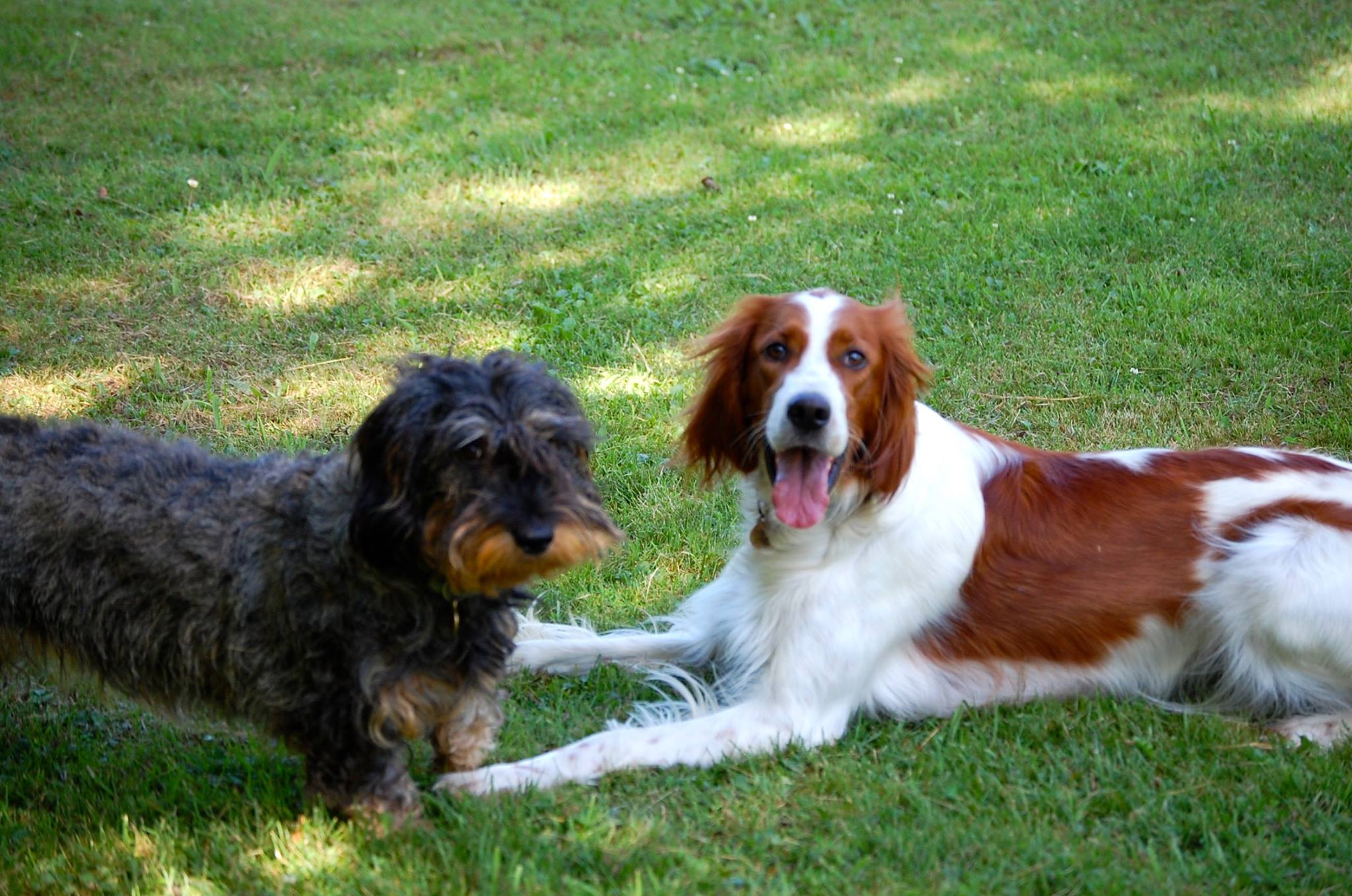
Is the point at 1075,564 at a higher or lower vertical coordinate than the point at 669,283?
lower

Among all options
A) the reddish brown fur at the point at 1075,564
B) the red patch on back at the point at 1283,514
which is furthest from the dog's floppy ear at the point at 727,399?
the red patch on back at the point at 1283,514

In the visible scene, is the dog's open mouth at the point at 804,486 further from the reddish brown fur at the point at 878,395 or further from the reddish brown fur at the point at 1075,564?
the reddish brown fur at the point at 1075,564

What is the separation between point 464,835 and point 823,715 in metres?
1.19

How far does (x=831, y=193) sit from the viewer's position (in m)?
8.27

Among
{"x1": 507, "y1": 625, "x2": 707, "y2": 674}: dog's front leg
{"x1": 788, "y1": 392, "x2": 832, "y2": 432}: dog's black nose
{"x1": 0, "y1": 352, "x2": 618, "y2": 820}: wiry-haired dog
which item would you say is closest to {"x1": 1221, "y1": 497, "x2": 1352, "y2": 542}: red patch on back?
{"x1": 788, "y1": 392, "x2": 832, "y2": 432}: dog's black nose

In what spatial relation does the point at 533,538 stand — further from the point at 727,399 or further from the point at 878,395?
the point at 878,395

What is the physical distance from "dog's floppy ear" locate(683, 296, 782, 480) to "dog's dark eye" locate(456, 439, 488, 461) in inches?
41.9

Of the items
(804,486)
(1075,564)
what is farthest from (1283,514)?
(804,486)

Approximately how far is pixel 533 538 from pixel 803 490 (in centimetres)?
103

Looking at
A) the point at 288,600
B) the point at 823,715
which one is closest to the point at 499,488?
the point at 288,600

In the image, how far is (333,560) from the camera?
3.35 meters

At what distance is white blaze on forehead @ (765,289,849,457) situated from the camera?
3658 mm

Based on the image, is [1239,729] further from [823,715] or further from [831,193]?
[831,193]

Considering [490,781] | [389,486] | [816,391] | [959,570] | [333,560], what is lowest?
[490,781]
